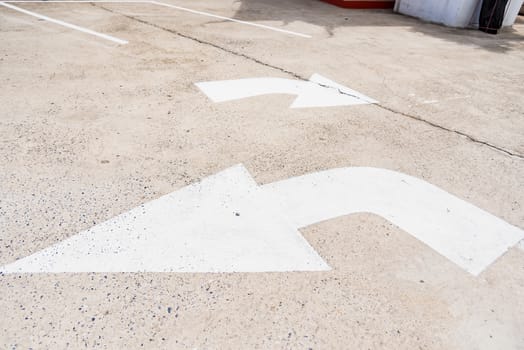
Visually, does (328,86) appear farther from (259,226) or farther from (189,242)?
(189,242)

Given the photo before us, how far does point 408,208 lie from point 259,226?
1.31 m

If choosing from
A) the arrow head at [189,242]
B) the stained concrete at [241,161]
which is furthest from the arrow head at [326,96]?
the arrow head at [189,242]

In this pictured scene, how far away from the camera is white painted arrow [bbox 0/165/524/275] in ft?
7.66

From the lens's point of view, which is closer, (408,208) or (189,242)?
(189,242)

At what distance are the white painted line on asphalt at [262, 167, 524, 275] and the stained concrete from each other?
115mm

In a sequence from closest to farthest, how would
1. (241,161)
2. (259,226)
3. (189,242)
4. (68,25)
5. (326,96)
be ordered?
(189,242), (259,226), (241,161), (326,96), (68,25)

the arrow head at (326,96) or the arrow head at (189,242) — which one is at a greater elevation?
the arrow head at (326,96)

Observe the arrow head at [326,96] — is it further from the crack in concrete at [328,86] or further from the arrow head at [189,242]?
the arrow head at [189,242]

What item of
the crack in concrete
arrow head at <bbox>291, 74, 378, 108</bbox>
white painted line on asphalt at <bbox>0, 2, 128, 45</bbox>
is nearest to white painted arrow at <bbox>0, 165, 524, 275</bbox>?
the crack in concrete

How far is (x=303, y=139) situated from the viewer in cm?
387

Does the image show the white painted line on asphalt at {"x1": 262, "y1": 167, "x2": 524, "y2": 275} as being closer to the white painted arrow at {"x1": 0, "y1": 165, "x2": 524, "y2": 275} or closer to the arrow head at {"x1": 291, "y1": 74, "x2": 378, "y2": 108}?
the white painted arrow at {"x1": 0, "y1": 165, "x2": 524, "y2": 275}

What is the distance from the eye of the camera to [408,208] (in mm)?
2998

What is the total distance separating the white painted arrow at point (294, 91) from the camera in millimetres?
4680

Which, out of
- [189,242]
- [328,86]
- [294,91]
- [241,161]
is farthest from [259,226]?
[328,86]
